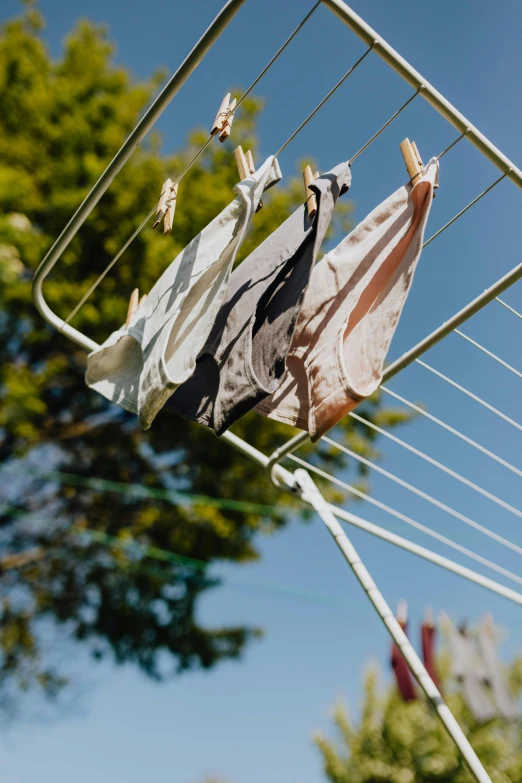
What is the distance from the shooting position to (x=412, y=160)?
1259 millimetres

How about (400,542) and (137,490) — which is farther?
A: (137,490)

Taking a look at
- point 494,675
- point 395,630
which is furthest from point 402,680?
point 395,630

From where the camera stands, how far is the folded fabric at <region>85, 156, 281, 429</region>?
1146 millimetres

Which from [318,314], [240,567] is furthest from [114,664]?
[318,314]

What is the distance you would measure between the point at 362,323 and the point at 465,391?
1.58 ft

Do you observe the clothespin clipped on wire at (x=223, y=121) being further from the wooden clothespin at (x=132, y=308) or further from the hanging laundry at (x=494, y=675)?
the hanging laundry at (x=494, y=675)

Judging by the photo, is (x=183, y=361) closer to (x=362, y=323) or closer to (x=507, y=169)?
(x=362, y=323)

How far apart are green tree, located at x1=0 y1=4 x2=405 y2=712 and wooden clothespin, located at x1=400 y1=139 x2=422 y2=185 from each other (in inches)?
138

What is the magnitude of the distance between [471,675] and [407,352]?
400 cm

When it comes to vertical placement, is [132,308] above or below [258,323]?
above

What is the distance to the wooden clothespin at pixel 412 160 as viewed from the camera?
125 centimetres

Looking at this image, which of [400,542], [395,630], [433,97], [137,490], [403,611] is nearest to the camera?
[433,97]

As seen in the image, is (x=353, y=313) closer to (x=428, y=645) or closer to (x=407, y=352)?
(x=407, y=352)

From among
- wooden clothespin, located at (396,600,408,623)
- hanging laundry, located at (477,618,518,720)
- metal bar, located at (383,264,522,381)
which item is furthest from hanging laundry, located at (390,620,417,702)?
metal bar, located at (383,264,522,381)
